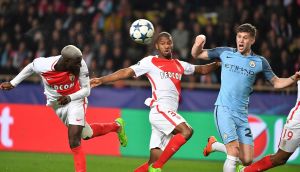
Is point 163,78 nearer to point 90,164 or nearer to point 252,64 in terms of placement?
point 252,64

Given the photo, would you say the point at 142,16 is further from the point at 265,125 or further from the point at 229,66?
the point at 229,66

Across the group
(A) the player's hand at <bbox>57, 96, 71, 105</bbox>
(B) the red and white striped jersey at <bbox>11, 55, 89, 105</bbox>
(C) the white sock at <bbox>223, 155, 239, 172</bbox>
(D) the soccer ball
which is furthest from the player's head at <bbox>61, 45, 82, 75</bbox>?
(C) the white sock at <bbox>223, 155, 239, 172</bbox>

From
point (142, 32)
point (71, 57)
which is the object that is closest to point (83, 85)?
point (71, 57)

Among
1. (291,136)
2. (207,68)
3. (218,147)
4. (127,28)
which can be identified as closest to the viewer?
(291,136)

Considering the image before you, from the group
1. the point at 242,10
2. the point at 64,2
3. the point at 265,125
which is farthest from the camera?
the point at 64,2

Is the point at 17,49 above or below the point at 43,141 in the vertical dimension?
above

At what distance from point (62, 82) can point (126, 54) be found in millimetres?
7436

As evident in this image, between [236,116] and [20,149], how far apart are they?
6.69 metres

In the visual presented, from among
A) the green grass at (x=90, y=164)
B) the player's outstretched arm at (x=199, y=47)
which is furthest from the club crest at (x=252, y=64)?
the green grass at (x=90, y=164)

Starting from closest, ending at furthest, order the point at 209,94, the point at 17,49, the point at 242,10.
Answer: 1. the point at 209,94
2. the point at 242,10
3. the point at 17,49

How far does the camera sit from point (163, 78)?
33.4 feet

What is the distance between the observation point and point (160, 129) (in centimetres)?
1005

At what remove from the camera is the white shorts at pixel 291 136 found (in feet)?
30.9

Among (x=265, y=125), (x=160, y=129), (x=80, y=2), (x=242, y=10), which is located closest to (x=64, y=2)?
(x=80, y=2)
